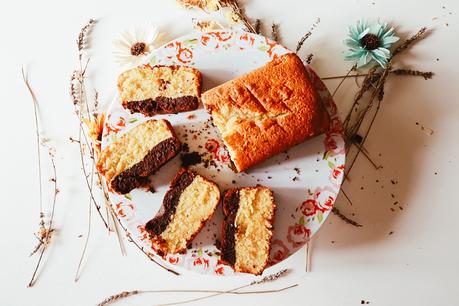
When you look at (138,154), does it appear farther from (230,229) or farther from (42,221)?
(42,221)

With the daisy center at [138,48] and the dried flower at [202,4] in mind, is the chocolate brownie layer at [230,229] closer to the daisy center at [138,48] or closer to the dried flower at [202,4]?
the daisy center at [138,48]

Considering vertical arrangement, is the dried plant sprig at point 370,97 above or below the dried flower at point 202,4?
below


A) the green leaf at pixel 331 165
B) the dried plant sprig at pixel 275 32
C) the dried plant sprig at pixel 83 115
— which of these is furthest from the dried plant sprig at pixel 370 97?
the dried plant sprig at pixel 83 115

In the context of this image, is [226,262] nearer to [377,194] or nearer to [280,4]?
[377,194]

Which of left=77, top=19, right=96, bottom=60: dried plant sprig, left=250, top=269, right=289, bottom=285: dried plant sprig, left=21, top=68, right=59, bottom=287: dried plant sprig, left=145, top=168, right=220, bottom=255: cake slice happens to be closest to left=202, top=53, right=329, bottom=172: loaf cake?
left=145, top=168, right=220, bottom=255: cake slice

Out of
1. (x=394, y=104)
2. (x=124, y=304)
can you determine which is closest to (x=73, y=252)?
(x=124, y=304)

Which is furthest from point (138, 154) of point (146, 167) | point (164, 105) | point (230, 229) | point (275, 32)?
point (275, 32)

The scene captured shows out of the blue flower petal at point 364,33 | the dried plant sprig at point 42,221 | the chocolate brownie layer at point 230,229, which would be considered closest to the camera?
the chocolate brownie layer at point 230,229

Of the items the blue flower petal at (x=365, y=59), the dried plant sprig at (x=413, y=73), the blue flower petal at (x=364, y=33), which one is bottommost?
the dried plant sprig at (x=413, y=73)
